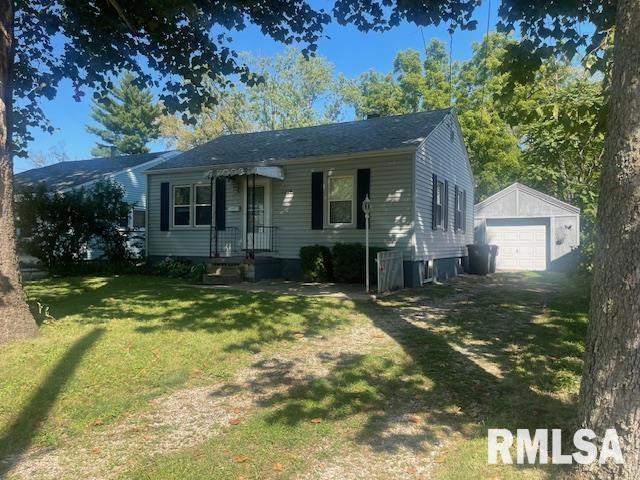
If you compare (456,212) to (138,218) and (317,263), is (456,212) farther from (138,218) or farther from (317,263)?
(138,218)

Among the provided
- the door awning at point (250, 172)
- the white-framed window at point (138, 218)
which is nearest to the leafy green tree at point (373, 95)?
the door awning at point (250, 172)

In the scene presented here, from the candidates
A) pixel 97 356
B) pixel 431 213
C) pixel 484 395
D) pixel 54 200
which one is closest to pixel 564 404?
pixel 484 395

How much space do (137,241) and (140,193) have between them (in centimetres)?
806

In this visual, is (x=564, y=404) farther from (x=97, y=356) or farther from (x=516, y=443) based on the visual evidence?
(x=97, y=356)

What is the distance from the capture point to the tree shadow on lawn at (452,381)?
3.95 metres

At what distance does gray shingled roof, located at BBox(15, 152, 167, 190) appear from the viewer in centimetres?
2319

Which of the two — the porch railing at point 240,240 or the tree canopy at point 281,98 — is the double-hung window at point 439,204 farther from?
the tree canopy at point 281,98

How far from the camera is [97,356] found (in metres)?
5.55

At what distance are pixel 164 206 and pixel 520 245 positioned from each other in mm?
14329

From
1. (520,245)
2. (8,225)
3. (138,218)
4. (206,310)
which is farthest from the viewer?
(138,218)

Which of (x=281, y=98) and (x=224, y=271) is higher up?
(x=281, y=98)

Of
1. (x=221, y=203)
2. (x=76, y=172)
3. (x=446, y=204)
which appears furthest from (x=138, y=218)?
(x=446, y=204)

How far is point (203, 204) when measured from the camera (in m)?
15.5

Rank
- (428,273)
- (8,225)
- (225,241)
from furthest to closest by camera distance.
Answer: (225,241) → (428,273) → (8,225)
